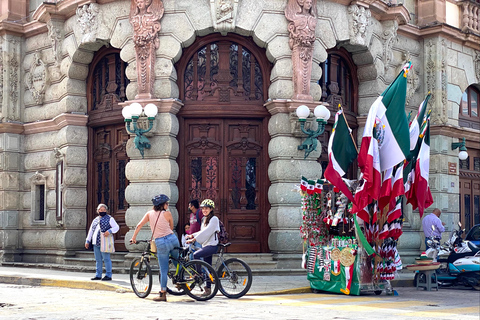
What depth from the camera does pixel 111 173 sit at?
19.9 meters

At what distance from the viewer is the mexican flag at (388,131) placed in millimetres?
14086

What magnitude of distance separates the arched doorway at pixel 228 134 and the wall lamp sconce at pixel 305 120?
1.15 m

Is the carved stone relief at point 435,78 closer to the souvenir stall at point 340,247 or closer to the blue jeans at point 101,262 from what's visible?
the souvenir stall at point 340,247

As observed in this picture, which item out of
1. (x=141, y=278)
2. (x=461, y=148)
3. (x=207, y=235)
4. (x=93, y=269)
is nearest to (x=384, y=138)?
(x=207, y=235)

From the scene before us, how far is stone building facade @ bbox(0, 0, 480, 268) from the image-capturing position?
18109 mm

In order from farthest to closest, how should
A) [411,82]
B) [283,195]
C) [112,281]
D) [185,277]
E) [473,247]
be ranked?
[411,82]
[283,195]
[473,247]
[112,281]
[185,277]

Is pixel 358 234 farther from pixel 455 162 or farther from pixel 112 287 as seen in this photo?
pixel 455 162

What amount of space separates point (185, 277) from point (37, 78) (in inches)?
435

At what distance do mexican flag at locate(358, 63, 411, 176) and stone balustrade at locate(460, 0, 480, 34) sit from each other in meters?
10.3

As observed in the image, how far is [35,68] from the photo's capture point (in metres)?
21.9

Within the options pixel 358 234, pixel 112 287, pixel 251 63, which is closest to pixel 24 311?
pixel 112 287

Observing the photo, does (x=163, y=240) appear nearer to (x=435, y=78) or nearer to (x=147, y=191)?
(x=147, y=191)

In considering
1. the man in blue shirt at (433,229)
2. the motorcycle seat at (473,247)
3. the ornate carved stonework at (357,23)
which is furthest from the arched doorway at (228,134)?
the motorcycle seat at (473,247)

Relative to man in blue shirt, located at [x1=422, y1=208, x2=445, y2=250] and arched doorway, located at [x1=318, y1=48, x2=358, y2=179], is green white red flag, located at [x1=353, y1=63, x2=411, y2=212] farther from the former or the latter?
man in blue shirt, located at [x1=422, y1=208, x2=445, y2=250]
